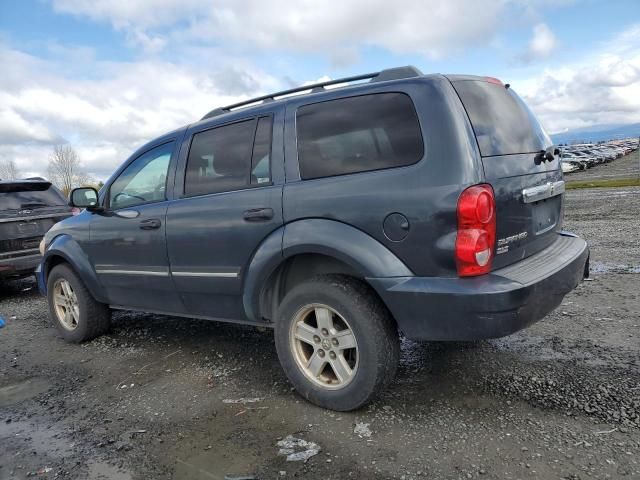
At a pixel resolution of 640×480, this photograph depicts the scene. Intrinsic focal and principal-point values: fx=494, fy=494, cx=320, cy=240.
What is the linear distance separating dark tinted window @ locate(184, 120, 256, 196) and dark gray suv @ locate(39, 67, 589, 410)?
0.04 ft

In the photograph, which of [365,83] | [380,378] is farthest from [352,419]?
[365,83]

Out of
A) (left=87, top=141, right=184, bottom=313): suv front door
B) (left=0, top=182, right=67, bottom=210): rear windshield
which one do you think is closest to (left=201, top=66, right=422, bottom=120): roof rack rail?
(left=87, top=141, right=184, bottom=313): suv front door

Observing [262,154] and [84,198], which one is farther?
[84,198]

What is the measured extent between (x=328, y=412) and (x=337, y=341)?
47 centimetres

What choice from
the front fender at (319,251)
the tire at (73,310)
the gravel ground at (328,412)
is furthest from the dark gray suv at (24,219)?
the front fender at (319,251)

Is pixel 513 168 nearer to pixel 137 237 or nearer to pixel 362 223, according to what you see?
pixel 362 223

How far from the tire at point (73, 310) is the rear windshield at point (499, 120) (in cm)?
387

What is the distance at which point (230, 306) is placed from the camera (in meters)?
3.62

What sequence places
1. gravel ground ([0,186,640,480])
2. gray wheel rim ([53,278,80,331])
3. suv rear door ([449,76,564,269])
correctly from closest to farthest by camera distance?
gravel ground ([0,186,640,480])
suv rear door ([449,76,564,269])
gray wheel rim ([53,278,80,331])

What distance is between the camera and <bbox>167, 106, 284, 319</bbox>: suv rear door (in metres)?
3.33

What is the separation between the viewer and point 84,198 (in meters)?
4.61

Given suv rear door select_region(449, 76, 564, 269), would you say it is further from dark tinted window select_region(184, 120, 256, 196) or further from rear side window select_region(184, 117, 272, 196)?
dark tinted window select_region(184, 120, 256, 196)

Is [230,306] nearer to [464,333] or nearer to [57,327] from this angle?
[464,333]

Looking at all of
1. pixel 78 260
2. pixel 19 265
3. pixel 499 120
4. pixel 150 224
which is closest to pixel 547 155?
pixel 499 120
